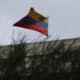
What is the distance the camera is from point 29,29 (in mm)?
30438

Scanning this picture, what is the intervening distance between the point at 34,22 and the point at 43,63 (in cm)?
237

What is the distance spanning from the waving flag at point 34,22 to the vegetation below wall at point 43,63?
1.06 metres

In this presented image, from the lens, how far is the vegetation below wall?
29.2 m

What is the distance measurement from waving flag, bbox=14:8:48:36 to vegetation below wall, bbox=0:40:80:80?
3.47 ft

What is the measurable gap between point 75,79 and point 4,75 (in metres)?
4.09

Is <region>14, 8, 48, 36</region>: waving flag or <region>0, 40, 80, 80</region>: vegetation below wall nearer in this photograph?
<region>0, 40, 80, 80</region>: vegetation below wall

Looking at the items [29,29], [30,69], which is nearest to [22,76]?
[30,69]

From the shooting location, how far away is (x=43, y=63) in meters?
29.9

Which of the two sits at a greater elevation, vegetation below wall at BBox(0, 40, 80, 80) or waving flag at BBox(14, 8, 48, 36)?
waving flag at BBox(14, 8, 48, 36)

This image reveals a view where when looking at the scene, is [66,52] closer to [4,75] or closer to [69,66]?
[69,66]

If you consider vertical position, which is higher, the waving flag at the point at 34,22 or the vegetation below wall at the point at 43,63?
the waving flag at the point at 34,22

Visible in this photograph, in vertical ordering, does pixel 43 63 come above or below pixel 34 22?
below

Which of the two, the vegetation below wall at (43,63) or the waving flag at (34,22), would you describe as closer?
the vegetation below wall at (43,63)

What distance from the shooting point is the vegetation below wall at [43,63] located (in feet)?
95.7
